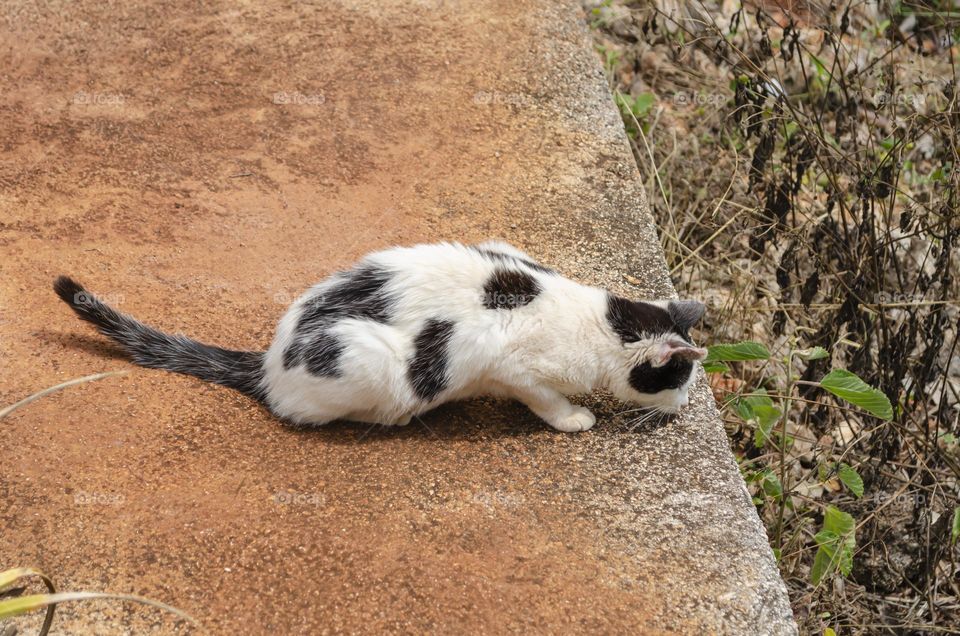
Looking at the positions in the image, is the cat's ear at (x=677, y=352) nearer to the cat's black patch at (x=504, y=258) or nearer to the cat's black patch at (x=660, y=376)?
the cat's black patch at (x=660, y=376)

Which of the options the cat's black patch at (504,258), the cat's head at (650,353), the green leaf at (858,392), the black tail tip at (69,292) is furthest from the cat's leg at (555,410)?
the black tail tip at (69,292)

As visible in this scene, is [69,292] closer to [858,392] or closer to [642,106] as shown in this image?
[858,392]

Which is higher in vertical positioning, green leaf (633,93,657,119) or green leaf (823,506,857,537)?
green leaf (633,93,657,119)

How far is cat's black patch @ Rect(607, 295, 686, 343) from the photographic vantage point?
11.5ft

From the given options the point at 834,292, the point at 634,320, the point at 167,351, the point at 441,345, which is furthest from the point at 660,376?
the point at 834,292

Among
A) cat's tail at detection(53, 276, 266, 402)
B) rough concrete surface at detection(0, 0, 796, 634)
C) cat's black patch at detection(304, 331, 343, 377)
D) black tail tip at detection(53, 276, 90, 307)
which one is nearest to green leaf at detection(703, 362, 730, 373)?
rough concrete surface at detection(0, 0, 796, 634)

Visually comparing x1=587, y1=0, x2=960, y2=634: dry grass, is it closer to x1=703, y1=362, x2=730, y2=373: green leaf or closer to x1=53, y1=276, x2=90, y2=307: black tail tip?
x1=703, y1=362, x2=730, y2=373: green leaf

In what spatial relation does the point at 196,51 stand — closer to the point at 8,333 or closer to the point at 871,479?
the point at 8,333

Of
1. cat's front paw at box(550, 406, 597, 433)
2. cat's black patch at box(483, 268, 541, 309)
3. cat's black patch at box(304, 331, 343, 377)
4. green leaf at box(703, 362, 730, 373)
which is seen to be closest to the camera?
cat's black patch at box(304, 331, 343, 377)

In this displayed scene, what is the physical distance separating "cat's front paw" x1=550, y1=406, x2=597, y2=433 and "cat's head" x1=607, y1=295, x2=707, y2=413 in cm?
15

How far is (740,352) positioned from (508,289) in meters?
0.99

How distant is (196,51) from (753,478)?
13.7ft

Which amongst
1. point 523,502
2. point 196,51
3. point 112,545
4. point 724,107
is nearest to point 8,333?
point 112,545

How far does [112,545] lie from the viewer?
116 inches
